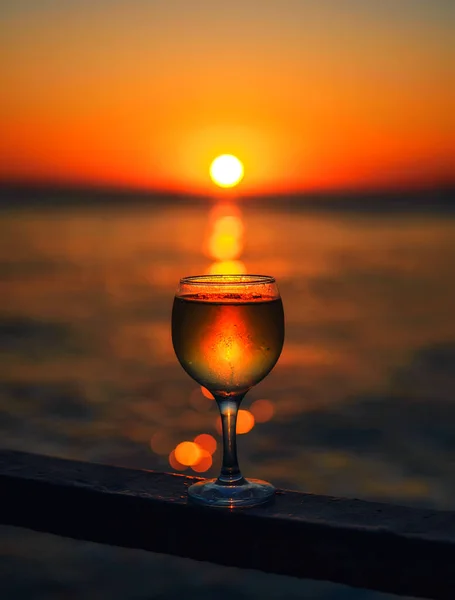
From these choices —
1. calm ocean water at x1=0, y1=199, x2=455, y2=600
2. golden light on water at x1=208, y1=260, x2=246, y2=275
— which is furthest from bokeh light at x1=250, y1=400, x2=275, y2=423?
golden light on water at x1=208, y1=260, x2=246, y2=275

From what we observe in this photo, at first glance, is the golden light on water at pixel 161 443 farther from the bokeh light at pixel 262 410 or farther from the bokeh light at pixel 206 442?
the bokeh light at pixel 262 410

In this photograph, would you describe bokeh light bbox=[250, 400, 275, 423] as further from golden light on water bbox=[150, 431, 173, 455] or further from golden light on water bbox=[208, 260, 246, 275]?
golden light on water bbox=[208, 260, 246, 275]

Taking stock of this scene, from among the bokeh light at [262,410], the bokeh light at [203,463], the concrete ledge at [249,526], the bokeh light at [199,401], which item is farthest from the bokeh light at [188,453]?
the concrete ledge at [249,526]

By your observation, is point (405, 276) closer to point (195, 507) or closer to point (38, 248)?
point (38, 248)

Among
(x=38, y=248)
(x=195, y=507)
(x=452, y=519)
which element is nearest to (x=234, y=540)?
(x=195, y=507)

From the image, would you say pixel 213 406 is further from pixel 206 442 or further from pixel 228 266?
pixel 228 266

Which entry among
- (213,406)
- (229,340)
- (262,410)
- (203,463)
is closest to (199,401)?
(213,406)

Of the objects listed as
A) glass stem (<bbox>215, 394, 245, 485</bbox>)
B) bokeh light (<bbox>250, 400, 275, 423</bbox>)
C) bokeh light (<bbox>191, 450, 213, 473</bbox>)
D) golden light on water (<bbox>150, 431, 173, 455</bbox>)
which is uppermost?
bokeh light (<bbox>250, 400, 275, 423</bbox>)
